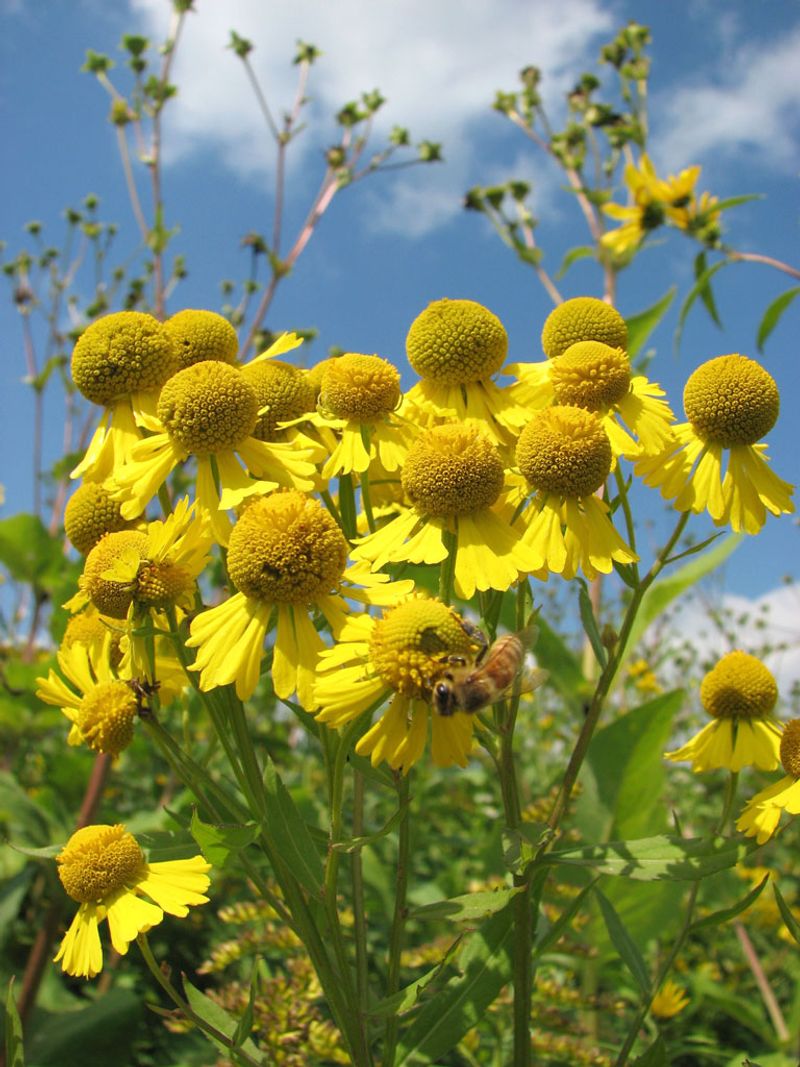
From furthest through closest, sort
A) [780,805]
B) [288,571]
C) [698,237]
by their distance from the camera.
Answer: [698,237] < [780,805] < [288,571]

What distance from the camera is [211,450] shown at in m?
1.01

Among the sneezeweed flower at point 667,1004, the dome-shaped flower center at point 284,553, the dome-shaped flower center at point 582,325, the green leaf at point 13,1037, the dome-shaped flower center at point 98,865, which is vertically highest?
the dome-shaped flower center at point 582,325

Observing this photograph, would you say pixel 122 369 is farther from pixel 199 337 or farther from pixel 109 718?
pixel 109 718

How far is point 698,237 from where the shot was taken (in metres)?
2.92

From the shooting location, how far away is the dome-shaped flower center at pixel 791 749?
102 centimetres

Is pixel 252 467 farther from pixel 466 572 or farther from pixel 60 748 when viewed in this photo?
pixel 60 748

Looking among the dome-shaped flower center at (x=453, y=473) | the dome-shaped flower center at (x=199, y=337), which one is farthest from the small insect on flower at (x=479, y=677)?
the dome-shaped flower center at (x=199, y=337)

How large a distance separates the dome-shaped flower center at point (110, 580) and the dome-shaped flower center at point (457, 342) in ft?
1.45

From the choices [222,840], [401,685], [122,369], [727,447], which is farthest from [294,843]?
[727,447]

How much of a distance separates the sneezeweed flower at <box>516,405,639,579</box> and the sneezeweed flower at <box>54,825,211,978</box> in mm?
540

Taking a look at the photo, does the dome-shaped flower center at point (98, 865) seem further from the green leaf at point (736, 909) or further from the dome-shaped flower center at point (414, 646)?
the green leaf at point (736, 909)

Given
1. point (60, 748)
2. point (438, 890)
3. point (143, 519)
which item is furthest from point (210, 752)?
point (60, 748)

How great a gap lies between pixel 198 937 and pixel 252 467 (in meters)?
2.18

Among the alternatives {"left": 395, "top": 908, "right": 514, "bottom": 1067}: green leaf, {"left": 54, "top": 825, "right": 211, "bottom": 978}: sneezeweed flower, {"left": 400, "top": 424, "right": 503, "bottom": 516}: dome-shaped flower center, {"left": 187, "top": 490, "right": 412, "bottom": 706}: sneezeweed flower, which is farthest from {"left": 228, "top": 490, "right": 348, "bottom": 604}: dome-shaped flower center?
{"left": 395, "top": 908, "right": 514, "bottom": 1067}: green leaf
